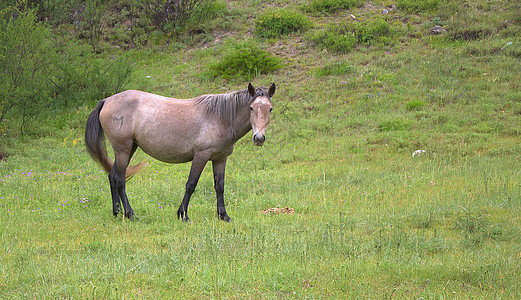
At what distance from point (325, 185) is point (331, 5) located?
14.1 meters

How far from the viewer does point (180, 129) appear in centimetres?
730

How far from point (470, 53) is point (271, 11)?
9113 mm

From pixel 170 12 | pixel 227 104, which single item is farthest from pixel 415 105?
pixel 170 12

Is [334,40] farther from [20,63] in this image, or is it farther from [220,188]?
[220,188]

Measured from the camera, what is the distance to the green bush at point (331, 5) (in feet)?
68.5

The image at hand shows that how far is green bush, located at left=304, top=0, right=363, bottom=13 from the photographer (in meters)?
20.9

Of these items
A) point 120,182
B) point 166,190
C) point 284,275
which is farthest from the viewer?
point 166,190

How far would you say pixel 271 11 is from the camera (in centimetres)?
2123

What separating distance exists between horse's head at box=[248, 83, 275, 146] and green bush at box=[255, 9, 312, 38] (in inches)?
531

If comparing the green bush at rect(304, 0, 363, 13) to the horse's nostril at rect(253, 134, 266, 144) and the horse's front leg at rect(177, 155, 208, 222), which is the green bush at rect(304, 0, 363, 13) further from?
the horse's nostril at rect(253, 134, 266, 144)

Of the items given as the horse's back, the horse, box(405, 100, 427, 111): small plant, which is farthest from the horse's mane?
box(405, 100, 427, 111): small plant

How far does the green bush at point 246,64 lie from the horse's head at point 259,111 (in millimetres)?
10298

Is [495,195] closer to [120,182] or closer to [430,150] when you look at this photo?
[430,150]

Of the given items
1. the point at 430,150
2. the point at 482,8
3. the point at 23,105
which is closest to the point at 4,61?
the point at 23,105
